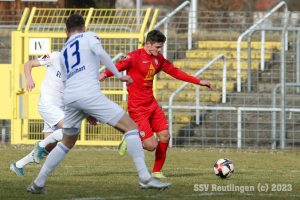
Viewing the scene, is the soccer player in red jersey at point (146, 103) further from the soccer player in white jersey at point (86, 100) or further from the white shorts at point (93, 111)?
the white shorts at point (93, 111)

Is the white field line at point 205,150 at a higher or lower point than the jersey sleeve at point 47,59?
lower

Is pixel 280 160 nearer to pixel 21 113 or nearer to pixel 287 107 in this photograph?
pixel 287 107

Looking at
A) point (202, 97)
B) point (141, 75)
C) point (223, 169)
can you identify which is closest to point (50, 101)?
point (141, 75)

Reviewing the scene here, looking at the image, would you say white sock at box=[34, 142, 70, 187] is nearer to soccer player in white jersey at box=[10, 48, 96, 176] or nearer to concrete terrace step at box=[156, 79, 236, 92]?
soccer player in white jersey at box=[10, 48, 96, 176]

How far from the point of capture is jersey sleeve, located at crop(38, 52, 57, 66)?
20.9ft

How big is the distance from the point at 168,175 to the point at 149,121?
0.77m

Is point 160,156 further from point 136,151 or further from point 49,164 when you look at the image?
point 49,164

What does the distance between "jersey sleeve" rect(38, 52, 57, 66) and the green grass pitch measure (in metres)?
1.48

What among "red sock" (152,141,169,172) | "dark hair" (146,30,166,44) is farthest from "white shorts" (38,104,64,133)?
"dark hair" (146,30,166,44)

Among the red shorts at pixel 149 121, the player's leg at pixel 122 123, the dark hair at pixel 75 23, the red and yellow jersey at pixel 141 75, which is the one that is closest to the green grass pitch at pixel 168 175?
the player's leg at pixel 122 123

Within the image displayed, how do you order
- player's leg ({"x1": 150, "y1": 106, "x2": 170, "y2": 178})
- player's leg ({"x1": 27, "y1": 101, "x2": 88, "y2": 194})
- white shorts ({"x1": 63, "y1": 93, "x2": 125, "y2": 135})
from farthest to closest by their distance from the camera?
player's leg ({"x1": 150, "y1": 106, "x2": 170, "y2": 178}), player's leg ({"x1": 27, "y1": 101, "x2": 88, "y2": 194}), white shorts ({"x1": 63, "y1": 93, "x2": 125, "y2": 135})

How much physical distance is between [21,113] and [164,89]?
388 cm

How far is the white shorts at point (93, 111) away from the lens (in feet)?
15.1

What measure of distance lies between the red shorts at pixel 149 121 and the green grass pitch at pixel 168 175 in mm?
604
